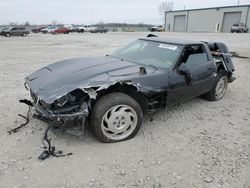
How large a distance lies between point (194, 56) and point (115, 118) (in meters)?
2.14

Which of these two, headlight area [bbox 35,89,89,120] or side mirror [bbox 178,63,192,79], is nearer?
headlight area [bbox 35,89,89,120]

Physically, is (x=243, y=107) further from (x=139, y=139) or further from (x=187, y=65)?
(x=139, y=139)

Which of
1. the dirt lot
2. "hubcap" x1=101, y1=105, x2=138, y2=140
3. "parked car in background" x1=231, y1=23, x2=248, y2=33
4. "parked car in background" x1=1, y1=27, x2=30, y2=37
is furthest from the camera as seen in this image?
"parked car in background" x1=231, y1=23, x2=248, y2=33

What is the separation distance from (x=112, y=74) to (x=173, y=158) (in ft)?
4.80

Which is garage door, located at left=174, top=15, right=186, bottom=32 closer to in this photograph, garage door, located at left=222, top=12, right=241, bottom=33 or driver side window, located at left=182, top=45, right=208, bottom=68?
garage door, located at left=222, top=12, right=241, bottom=33

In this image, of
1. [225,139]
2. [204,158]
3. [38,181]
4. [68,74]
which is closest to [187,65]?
[225,139]

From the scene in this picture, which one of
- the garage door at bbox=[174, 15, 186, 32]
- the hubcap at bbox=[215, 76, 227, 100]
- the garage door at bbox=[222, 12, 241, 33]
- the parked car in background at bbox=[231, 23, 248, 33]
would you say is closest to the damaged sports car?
the hubcap at bbox=[215, 76, 227, 100]

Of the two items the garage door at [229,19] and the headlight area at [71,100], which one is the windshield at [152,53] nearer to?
the headlight area at [71,100]

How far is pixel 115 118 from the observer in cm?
327

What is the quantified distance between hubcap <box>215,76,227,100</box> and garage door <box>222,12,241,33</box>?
4829 cm

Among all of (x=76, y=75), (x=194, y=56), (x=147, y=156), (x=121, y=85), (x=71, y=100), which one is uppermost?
(x=194, y=56)

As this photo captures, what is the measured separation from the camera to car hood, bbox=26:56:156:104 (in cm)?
307

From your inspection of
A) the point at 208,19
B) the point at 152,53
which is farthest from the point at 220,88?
the point at 208,19

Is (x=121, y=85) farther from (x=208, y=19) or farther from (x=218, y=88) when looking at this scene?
(x=208, y=19)
